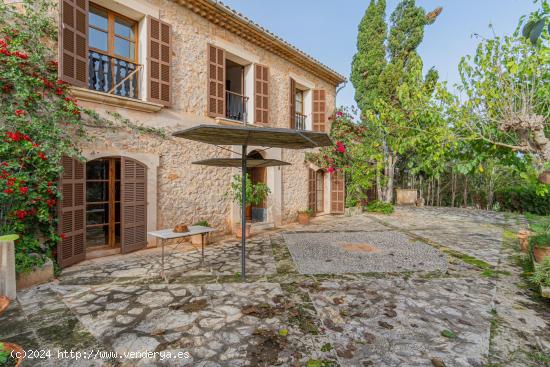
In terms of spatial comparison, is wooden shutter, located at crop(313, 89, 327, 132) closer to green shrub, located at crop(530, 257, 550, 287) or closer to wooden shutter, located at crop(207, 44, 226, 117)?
wooden shutter, located at crop(207, 44, 226, 117)

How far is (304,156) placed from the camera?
987cm

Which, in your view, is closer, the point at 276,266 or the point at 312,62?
Answer: the point at 276,266

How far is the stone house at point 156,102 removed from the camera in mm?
4797

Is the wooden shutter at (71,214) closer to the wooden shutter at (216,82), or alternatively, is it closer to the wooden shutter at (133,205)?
the wooden shutter at (133,205)

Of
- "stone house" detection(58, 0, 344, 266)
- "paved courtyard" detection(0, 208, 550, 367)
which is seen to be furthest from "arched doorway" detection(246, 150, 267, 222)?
"paved courtyard" detection(0, 208, 550, 367)

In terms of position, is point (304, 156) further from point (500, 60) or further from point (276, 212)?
point (500, 60)

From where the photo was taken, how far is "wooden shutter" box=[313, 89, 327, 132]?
1036cm

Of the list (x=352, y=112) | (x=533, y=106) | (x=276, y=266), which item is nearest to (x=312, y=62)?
(x=352, y=112)

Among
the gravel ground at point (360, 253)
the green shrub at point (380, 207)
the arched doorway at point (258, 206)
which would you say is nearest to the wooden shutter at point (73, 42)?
the arched doorway at point (258, 206)

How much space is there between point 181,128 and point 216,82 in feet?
5.29

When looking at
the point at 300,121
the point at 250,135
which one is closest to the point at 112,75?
the point at 250,135

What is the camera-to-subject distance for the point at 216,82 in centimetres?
691

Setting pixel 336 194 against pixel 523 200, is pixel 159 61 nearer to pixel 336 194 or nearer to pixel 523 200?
pixel 336 194

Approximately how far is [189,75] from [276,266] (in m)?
4.98
